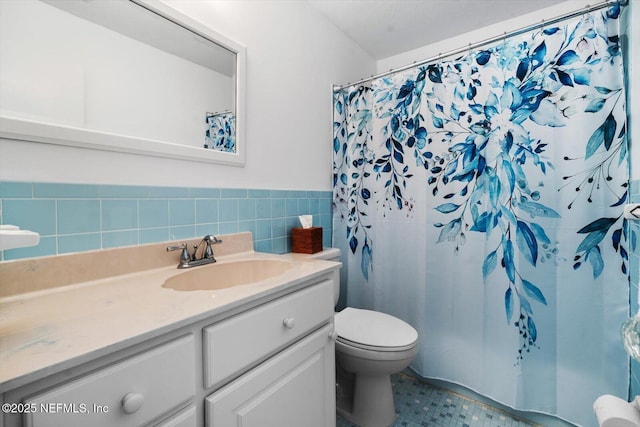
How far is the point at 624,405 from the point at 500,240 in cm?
87

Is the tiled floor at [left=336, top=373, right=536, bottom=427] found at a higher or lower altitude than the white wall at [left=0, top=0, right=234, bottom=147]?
lower

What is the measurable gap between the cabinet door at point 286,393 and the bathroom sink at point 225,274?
0.34 metres

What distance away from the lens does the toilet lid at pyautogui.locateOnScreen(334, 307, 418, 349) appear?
139 cm

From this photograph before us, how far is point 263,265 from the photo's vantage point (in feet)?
4.33

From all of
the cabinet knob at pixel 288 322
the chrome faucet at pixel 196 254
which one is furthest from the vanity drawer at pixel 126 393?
the chrome faucet at pixel 196 254

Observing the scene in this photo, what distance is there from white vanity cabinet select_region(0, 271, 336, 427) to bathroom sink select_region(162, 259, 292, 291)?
0.28 meters

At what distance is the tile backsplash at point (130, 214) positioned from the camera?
86 cm

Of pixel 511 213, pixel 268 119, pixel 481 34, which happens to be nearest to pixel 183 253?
pixel 268 119

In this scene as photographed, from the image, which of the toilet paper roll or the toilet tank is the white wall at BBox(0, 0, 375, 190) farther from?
the toilet paper roll

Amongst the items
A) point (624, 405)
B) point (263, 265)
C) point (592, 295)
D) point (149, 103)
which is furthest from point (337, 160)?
point (624, 405)

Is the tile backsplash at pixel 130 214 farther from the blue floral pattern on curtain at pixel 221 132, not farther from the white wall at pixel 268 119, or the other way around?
the blue floral pattern on curtain at pixel 221 132

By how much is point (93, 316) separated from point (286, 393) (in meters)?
0.61

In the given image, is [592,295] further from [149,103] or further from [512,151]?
[149,103]

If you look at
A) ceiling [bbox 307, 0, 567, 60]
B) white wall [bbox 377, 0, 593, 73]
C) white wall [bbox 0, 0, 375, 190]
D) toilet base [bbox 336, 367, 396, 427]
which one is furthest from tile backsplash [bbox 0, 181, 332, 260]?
white wall [bbox 377, 0, 593, 73]
